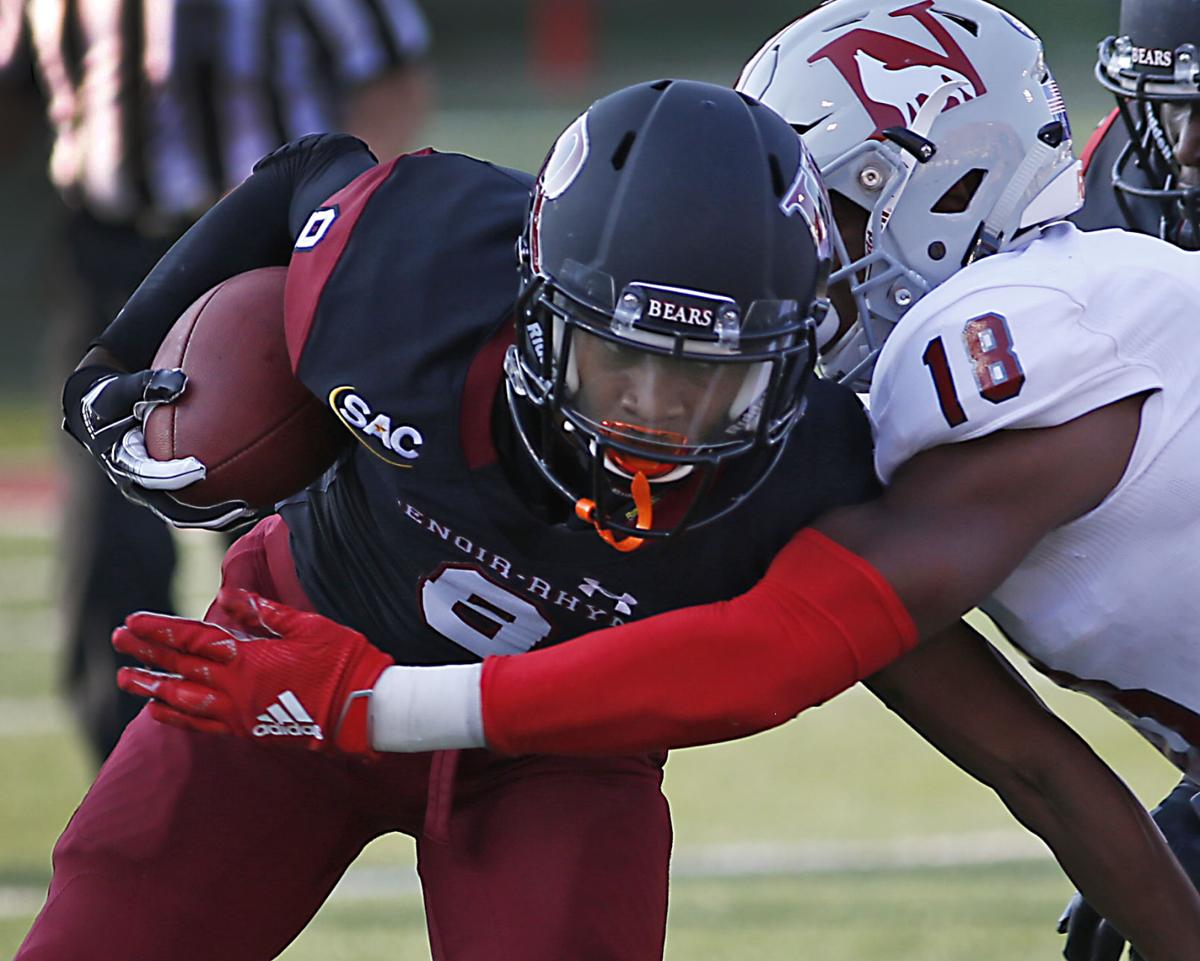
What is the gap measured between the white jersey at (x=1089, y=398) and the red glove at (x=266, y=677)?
60 centimetres

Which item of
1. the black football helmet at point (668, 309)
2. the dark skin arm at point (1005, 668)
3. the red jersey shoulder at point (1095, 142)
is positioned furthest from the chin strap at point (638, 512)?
the red jersey shoulder at point (1095, 142)

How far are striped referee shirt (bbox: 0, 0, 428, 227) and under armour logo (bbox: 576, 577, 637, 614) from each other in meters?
2.46

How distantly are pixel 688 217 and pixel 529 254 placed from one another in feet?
0.60

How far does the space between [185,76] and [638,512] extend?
109 inches

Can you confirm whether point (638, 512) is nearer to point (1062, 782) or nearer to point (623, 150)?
point (623, 150)

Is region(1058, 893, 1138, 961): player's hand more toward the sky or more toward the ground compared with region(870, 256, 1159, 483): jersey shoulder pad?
more toward the ground

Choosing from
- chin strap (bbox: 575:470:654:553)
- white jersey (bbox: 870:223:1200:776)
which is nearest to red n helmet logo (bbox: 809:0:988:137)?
white jersey (bbox: 870:223:1200:776)

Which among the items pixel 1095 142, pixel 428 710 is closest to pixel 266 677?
pixel 428 710

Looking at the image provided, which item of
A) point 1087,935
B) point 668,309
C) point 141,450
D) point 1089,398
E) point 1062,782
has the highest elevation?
point 668,309

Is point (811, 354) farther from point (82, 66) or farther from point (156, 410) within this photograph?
point (82, 66)

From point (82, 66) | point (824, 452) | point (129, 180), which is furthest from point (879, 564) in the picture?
point (82, 66)

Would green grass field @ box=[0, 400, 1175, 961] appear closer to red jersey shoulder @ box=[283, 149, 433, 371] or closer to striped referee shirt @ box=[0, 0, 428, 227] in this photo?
striped referee shirt @ box=[0, 0, 428, 227]

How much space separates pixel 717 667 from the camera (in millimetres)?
1917

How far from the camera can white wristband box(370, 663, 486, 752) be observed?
6.36 feet
